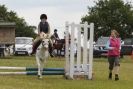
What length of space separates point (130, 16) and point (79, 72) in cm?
5400

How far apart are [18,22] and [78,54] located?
85998 mm

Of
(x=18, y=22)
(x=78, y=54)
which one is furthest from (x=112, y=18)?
(x=78, y=54)

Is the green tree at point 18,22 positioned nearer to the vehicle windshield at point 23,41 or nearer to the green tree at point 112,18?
the green tree at point 112,18

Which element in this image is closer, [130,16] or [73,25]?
[73,25]

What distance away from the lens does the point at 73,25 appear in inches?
848

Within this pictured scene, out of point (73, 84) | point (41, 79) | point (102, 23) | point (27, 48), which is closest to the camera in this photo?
point (73, 84)

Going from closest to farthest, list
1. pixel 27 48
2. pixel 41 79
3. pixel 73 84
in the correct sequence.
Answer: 1. pixel 73 84
2. pixel 41 79
3. pixel 27 48

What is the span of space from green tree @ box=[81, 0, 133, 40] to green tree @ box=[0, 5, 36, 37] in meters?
24.3

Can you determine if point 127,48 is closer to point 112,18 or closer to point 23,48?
point 23,48

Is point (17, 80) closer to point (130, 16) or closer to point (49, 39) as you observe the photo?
point (49, 39)

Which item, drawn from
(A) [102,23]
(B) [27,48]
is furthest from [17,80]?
(A) [102,23]

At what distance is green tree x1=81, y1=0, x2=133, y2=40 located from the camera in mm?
74312

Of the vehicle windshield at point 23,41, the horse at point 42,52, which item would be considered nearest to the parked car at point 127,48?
the vehicle windshield at point 23,41

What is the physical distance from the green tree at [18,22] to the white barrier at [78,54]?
75.1 metres
